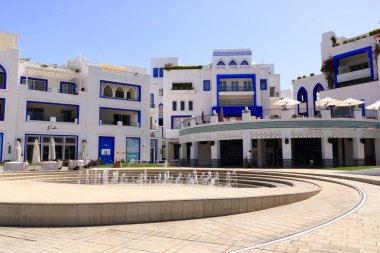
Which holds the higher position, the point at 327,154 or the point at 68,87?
the point at 68,87

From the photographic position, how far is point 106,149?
122 ft

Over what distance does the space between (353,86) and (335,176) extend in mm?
22766

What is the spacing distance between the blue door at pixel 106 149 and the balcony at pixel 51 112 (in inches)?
141

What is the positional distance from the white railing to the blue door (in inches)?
1106

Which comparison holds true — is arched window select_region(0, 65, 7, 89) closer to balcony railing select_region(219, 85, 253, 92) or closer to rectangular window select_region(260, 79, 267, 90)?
balcony railing select_region(219, 85, 253, 92)

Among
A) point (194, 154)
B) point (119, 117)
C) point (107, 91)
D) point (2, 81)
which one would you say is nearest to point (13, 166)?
point (2, 81)

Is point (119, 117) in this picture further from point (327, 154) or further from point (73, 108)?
point (327, 154)

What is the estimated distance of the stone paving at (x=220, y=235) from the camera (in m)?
5.84

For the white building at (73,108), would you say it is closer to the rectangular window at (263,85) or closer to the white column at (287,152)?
the rectangular window at (263,85)

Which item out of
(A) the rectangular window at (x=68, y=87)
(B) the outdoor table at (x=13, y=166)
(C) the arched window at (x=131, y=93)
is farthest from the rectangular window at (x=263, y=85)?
(B) the outdoor table at (x=13, y=166)

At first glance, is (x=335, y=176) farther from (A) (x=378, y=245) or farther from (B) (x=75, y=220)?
(B) (x=75, y=220)

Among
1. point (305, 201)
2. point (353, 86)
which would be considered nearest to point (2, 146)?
point (305, 201)

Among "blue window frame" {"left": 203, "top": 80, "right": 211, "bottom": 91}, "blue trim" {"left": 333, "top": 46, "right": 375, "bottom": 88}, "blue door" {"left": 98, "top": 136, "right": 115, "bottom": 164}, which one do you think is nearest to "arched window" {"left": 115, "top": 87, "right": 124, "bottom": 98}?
"blue door" {"left": 98, "top": 136, "right": 115, "bottom": 164}

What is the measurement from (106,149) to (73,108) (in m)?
5.99
